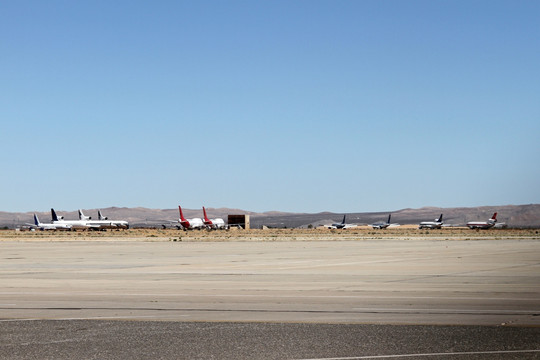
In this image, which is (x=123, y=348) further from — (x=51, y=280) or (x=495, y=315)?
(x=51, y=280)

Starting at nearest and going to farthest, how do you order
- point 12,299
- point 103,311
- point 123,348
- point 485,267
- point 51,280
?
point 123,348 → point 103,311 → point 12,299 → point 51,280 → point 485,267

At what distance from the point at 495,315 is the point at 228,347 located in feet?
22.8

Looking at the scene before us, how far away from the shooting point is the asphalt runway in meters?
12.6

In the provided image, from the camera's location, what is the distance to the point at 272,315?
17031 mm

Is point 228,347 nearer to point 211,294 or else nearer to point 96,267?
point 211,294

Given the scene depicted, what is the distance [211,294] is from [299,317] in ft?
18.9

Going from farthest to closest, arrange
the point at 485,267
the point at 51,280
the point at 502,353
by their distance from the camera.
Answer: the point at 485,267
the point at 51,280
the point at 502,353

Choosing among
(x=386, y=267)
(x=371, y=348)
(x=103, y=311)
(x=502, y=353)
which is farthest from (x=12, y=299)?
(x=386, y=267)

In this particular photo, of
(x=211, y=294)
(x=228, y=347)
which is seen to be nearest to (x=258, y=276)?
(x=211, y=294)

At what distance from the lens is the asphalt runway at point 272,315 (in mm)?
12602

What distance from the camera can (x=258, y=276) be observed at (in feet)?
94.7

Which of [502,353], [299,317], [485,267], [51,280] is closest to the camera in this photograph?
[502,353]

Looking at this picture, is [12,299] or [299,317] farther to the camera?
[12,299]

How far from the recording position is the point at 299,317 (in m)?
16.6
